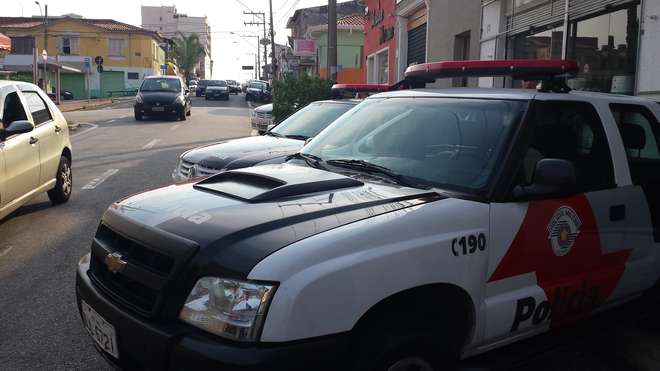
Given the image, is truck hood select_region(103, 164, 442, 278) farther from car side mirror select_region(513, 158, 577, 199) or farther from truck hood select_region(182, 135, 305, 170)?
truck hood select_region(182, 135, 305, 170)

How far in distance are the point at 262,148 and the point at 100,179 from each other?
4.31m

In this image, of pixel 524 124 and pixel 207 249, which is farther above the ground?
pixel 524 124

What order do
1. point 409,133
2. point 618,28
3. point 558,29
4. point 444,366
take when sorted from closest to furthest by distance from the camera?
point 444,366, point 409,133, point 618,28, point 558,29

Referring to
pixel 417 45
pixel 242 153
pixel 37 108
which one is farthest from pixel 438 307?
pixel 417 45

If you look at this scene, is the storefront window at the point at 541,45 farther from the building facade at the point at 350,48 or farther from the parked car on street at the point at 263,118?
the building facade at the point at 350,48

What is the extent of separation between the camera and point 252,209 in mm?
2754

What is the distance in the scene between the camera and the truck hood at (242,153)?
6340 mm

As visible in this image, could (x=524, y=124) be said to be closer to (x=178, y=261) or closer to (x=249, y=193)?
(x=249, y=193)

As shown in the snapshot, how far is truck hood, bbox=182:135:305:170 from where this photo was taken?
634 cm

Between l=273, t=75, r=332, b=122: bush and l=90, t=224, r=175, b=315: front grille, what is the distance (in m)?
12.4

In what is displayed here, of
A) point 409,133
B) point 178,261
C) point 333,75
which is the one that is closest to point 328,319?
point 178,261

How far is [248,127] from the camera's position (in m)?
21.2

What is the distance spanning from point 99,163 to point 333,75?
24.7 feet

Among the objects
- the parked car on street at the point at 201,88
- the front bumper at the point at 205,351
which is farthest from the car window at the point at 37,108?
the parked car on street at the point at 201,88
